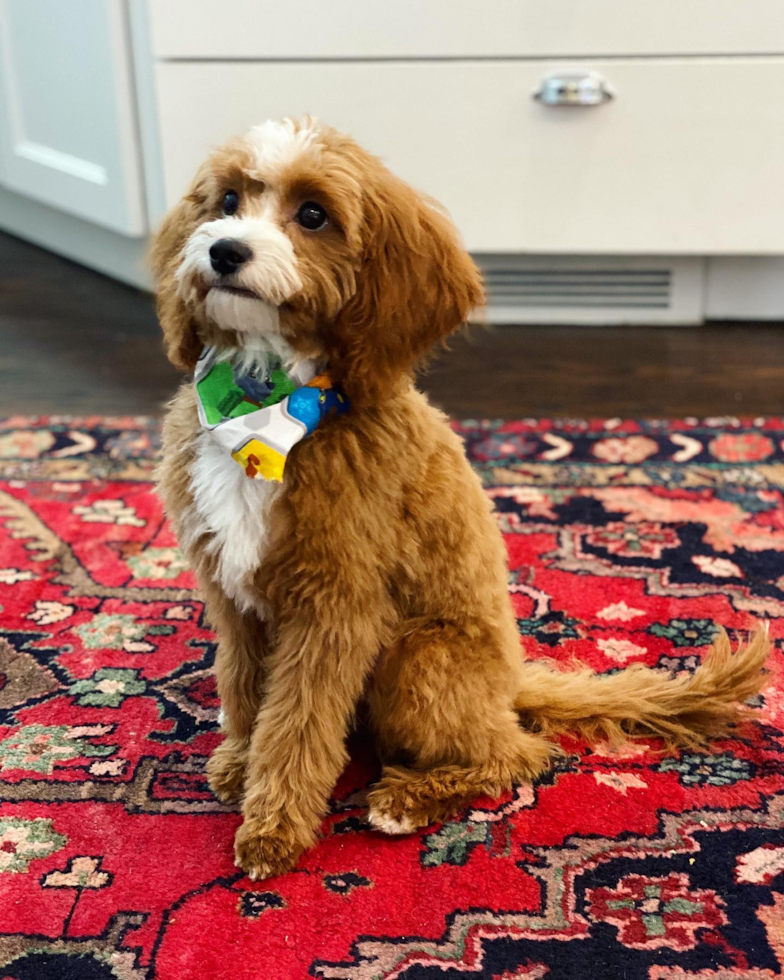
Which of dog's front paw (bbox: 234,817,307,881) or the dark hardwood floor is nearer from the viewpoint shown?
dog's front paw (bbox: 234,817,307,881)

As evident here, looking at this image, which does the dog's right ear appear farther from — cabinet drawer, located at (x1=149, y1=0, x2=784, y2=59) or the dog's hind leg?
cabinet drawer, located at (x1=149, y1=0, x2=784, y2=59)

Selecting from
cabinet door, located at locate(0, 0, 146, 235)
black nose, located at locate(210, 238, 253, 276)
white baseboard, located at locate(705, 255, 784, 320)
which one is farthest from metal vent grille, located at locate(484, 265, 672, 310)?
black nose, located at locate(210, 238, 253, 276)

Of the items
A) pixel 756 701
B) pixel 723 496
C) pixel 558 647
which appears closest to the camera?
pixel 756 701

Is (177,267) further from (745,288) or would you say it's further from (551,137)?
(745,288)

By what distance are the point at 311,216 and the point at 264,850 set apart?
60 cm

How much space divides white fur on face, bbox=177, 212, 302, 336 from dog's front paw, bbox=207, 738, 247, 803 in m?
0.47

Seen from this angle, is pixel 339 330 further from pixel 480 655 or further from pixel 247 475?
pixel 480 655

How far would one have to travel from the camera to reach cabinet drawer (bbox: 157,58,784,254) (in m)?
2.26

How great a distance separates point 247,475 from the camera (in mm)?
1010

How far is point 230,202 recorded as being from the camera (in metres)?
1.01

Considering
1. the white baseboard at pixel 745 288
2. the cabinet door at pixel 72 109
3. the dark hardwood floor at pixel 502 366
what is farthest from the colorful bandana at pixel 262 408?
the white baseboard at pixel 745 288

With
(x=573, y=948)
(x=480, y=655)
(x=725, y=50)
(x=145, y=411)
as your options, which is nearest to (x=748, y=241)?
(x=725, y=50)

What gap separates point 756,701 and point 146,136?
6.03 feet

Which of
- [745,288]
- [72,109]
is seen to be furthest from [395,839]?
[72,109]
